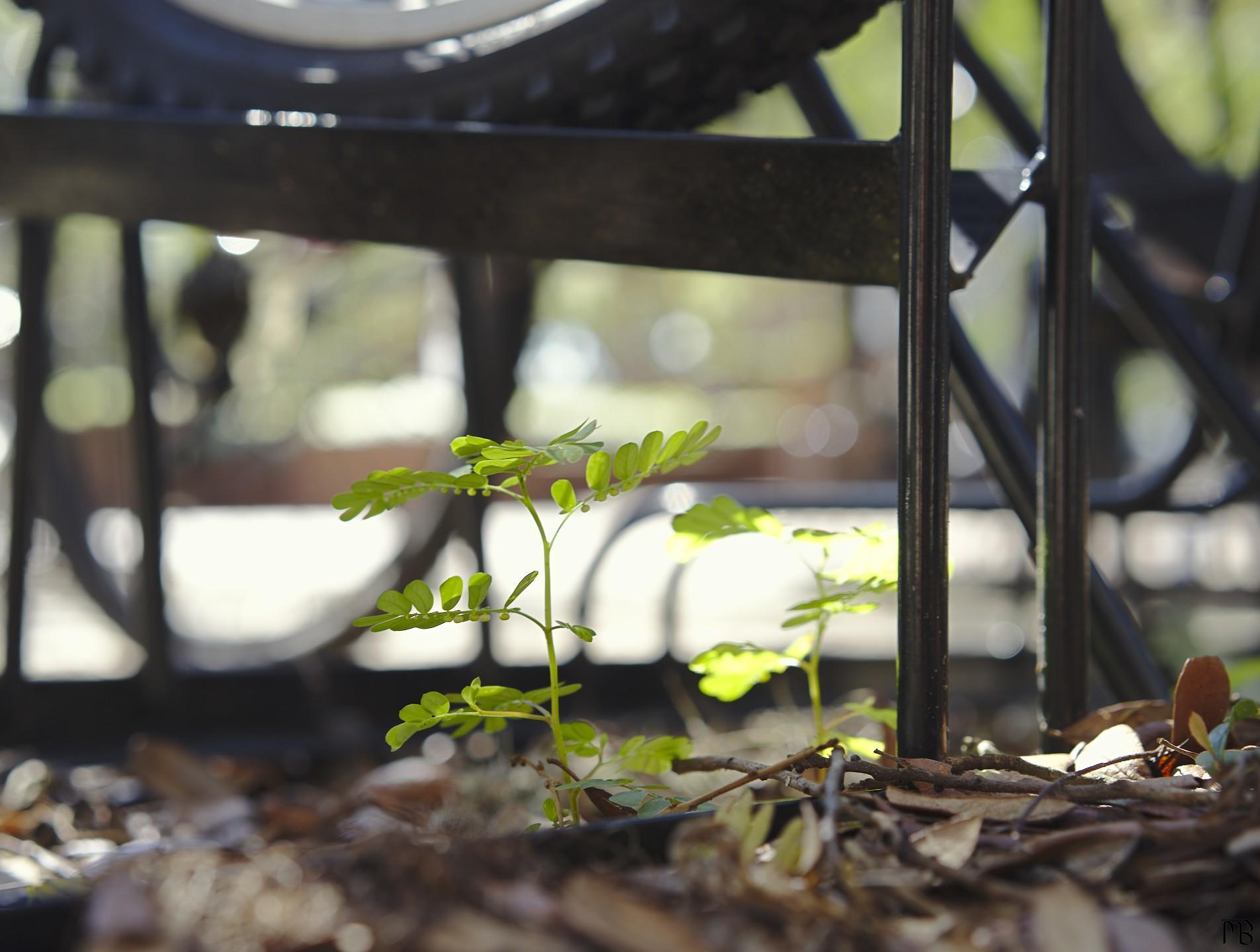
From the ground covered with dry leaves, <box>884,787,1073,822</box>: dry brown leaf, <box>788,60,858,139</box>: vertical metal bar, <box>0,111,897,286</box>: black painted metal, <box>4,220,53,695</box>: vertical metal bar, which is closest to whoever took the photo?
the ground covered with dry leaves

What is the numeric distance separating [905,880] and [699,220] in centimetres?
42

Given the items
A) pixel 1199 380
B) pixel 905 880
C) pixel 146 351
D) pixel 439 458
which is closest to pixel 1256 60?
pixel 439 458

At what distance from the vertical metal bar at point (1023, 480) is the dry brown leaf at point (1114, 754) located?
133 mm

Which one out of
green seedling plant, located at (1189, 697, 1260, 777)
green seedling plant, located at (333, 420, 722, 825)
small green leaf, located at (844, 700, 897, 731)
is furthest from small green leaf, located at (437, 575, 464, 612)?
green seedling plant, located at (1189, 697, 1260, 777)

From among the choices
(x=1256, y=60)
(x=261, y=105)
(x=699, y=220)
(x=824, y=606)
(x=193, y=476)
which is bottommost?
(x=193, y=476)

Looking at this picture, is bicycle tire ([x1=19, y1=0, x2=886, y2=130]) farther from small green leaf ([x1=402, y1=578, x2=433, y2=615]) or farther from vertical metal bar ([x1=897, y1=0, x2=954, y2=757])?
small green leaf ([x1=402, y1=578, x2=433, y2=615])

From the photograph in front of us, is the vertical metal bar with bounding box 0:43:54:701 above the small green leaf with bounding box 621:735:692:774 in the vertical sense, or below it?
above

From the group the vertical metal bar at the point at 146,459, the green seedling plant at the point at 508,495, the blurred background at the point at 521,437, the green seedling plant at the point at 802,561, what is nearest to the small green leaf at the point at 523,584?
the green seedling plant at the point at 508,495

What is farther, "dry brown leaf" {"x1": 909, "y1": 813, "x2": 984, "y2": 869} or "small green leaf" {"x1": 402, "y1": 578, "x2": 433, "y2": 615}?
"small green leaf" {"x1": 402, "y1": 578, "x2": 433, "y2": 615}

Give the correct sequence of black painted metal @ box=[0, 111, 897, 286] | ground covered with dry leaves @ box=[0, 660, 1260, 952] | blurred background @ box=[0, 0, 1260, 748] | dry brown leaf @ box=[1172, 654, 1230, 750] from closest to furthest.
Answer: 1. ground covered with dry leaves @ box=[0, 660, 1260, 952]
2. dry brown leaf @ box=[1172, 654, 1230, 750]
3. black painted metal @ box=[0, 111, 897, 286]
4. blurred background @ box=[0, 0, 1260, 748]

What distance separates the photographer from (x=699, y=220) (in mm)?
639

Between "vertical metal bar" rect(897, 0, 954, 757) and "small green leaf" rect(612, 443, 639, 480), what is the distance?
4.5 inches

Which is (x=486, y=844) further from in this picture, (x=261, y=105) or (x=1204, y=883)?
(x=261, y=105)

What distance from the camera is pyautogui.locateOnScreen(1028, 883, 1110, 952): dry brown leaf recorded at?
0.29 meters
